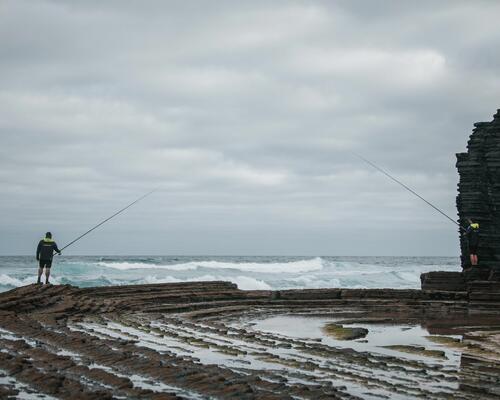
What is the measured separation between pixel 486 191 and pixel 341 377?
2053 centimetres

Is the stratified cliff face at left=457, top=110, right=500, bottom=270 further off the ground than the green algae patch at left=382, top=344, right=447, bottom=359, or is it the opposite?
the stratified cliff face at left=457, top=110, right=500, bottom=270

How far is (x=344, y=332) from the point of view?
611 inches

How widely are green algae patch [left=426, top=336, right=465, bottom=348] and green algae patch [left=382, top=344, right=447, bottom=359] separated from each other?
0.91 metres

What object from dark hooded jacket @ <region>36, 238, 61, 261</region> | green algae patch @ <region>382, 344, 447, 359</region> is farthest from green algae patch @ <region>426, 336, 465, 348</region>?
dark hooded jacket @ <region>36, 238, 61, 261</region>

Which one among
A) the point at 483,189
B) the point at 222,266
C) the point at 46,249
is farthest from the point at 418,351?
the point at 222,266

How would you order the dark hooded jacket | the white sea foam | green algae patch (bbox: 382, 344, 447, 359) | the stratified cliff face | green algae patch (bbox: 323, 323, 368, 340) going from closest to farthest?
1. green algae patch (bbox: 382, 344, 447, 359)
2. green algae patch (bbox: 323, 323, 368, 340)
3. the dark hooded jacket
4. the stratified cliff face
5. the white sea foam

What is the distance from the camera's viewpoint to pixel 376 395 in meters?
8.06

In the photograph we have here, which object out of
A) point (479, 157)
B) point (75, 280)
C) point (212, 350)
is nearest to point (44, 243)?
point (212, 350)

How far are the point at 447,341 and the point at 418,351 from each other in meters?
1.97

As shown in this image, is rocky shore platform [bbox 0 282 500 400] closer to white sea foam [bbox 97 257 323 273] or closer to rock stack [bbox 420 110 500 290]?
rock stack [bbox 420 110 500 290]

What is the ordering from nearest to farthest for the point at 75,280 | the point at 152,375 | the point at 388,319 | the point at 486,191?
the point at 152,375
the point at 388,319
the point at 486,191
the point at 75,280

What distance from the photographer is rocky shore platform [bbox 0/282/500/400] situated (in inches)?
327

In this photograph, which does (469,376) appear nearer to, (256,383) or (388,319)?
(256,383)

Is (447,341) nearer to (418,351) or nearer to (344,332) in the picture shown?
(418,351)
